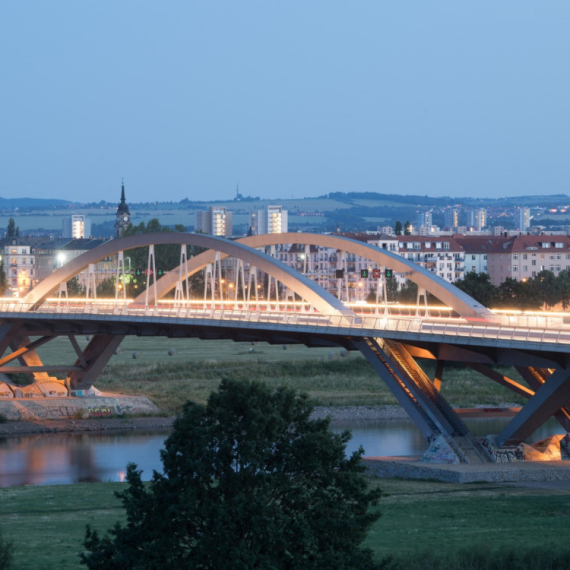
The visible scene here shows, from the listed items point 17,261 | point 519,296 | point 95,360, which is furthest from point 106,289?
point 95,360

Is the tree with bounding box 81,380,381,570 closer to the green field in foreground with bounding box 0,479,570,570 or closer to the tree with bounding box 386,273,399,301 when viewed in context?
the green field in foreground with bounding box 0,479,570,570

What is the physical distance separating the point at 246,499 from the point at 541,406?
78.0 feet

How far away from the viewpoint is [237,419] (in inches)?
949

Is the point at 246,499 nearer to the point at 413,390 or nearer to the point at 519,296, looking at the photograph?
the point at 413,390

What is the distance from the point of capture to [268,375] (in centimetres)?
8838

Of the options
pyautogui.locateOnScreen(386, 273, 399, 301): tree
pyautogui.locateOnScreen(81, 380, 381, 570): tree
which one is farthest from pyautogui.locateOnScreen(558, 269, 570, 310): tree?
pyautogui.locateOnScreen(81, 380, 381, 570): tree

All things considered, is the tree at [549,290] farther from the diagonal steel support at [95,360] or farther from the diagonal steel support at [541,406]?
the diagonal steel support at [541,406]

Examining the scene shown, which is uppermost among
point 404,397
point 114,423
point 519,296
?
point 404,397

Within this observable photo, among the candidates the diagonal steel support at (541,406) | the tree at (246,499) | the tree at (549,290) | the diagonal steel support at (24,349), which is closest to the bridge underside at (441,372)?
the diagonal steel support at (541,406)

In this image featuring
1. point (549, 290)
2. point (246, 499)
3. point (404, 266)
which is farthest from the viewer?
point (549, 290)

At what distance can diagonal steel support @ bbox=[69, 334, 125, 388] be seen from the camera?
76.2 m

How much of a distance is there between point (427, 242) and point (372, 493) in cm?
14623

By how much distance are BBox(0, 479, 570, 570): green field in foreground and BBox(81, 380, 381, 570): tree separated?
5.68m

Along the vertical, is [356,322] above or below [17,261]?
above
